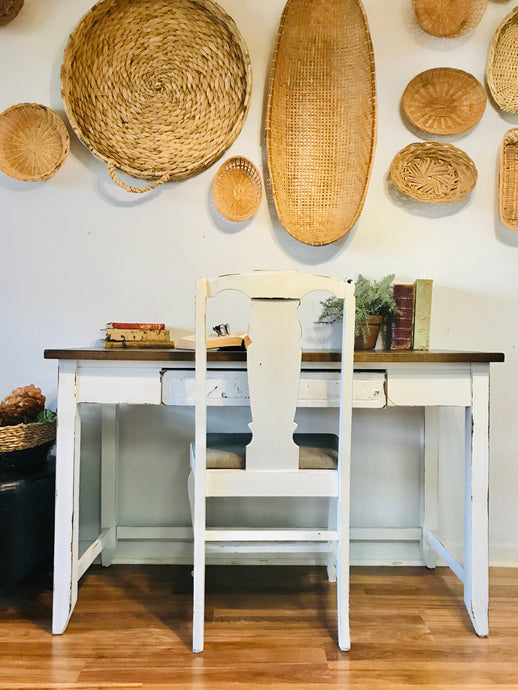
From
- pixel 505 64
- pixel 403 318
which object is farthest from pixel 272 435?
pixel 505 64

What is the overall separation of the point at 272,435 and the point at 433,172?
121 cm

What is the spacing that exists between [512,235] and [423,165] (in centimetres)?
43

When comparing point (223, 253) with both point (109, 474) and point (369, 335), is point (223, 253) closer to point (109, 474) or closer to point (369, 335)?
point (369, 335)

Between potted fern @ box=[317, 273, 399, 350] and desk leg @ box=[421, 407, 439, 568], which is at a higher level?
potted fern @ box=[317, 273, 399, 350]

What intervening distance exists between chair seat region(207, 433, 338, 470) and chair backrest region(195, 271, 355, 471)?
0.05 meters

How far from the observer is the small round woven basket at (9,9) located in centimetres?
190

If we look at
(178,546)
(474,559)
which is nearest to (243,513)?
(178,546)

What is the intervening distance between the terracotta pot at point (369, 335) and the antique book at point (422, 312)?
0.13 meters

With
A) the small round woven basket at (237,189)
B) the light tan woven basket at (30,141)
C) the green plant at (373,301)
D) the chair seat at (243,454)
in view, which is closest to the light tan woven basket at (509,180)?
the green plant at (373,301)

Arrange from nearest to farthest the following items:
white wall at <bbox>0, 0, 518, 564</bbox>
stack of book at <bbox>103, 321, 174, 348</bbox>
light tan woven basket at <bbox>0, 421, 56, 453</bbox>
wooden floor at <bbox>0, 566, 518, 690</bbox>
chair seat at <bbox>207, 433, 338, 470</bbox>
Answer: wooden floor at <bbox>0, 566, 518, 690</bbox>
chair seat at <bbox>207, 433, 338, 470</bbox>
light tan woven basket at <bbox>0, 421, 56, 453</bbox>
stack of book at <bbox>103, 321, 174, 348</bbox>
white wall at <bbox>0, 0, 518, 564</bbox>

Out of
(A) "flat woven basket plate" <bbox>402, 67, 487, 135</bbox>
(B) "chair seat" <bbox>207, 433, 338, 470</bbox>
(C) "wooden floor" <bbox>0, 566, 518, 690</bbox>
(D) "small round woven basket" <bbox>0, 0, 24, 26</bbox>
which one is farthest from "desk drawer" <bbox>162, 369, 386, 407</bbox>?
(D) "small round woven basket" <bbox>0, 0, 24, 26</bbox>

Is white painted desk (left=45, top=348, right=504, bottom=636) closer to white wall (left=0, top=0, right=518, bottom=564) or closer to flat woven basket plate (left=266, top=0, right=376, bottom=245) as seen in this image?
white wall (left=0, top=0, right=518, bottom=564)

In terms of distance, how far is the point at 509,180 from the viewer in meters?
1.96

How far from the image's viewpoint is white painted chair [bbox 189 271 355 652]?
4.39 ft
